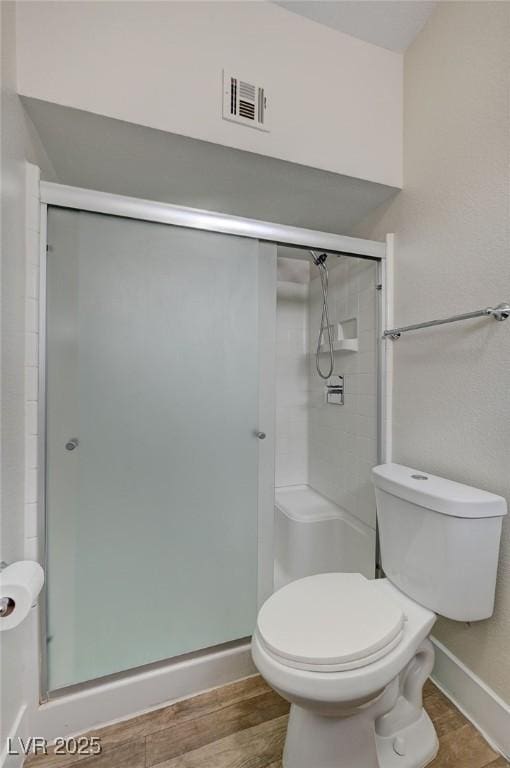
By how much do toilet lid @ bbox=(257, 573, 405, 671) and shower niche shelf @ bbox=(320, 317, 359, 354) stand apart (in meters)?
1.09

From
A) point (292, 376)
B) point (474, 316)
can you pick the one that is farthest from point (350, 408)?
point (474, 316)

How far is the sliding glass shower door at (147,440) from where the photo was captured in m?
1.12

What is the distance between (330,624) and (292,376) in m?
1.60

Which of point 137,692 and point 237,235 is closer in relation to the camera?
point 137,692

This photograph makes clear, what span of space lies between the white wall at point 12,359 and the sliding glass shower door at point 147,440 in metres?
0.08

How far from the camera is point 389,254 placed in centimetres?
153

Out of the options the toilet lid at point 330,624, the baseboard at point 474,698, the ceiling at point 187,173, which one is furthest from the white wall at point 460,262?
the toilet lid at point 330,624

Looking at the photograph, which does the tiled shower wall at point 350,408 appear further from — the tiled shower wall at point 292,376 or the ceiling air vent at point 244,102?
the ceiling air vent at point 244,102

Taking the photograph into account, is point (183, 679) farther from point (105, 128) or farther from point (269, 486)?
point (105, 128)

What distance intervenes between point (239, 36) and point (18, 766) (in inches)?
97.4

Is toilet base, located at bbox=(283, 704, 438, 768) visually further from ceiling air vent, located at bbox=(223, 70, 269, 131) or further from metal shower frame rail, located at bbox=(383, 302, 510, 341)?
ceiling air vent, located at bbox=(223, 70, 269, 131)

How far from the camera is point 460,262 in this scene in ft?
3.86

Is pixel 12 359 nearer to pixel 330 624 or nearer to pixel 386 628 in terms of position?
pixel 330 624

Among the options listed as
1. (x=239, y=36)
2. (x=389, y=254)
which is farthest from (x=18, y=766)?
(x=239, y=36)
